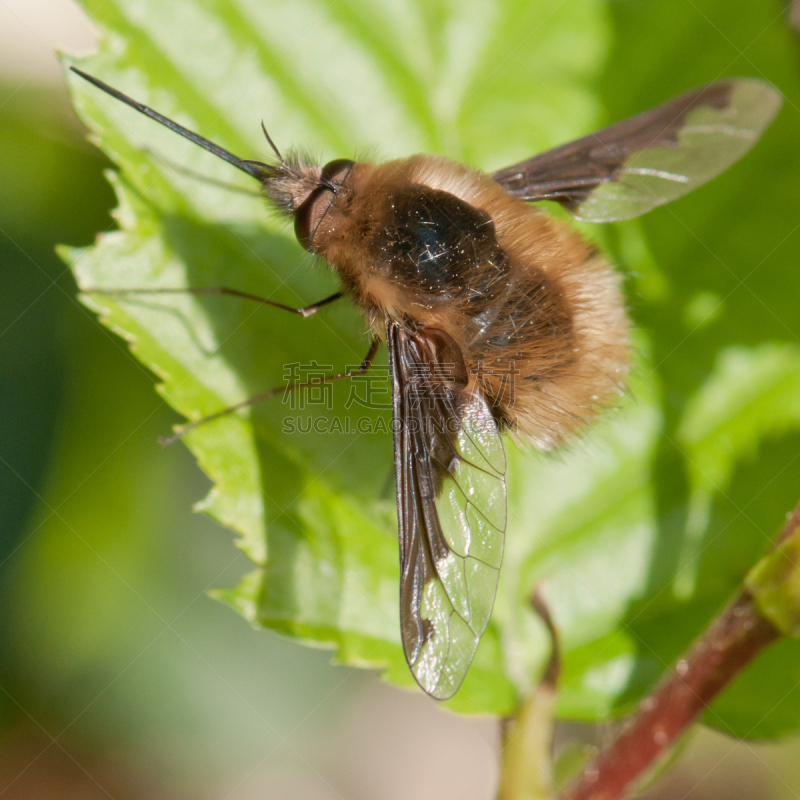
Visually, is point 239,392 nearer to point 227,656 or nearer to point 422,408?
point 422,408

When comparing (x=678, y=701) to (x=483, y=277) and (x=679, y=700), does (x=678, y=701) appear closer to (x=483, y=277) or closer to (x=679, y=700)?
(x=679, y=700)

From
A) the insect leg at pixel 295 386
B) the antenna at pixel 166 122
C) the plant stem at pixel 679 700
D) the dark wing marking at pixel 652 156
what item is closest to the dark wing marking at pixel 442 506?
the insect leg at pixel 295 386

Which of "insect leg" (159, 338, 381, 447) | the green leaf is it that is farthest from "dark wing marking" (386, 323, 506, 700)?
the green leaf

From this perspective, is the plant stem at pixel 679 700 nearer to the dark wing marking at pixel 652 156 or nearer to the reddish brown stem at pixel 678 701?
the reddish brown stem at pixel 678 701

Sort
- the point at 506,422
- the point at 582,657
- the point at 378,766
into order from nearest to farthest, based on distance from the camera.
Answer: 1. the point at 506,422
2. the point at 582,657
3. the point at 378,766

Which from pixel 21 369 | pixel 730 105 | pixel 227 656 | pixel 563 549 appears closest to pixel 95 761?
pixel 227 656

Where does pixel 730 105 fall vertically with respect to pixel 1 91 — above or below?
below
